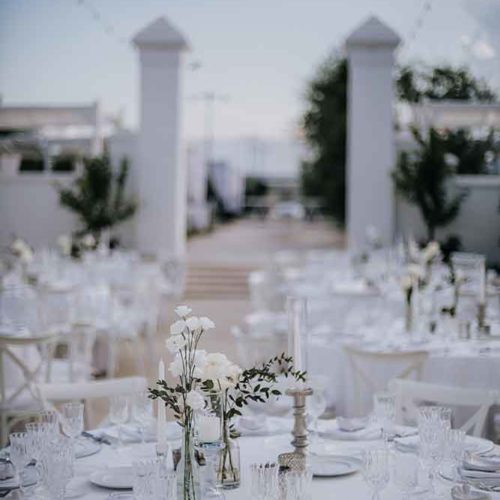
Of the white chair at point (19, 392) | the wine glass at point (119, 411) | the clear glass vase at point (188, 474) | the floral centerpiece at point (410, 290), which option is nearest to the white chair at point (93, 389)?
the wine glass at point (119, 411)

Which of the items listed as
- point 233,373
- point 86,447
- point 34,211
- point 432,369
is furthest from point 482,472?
point 34,211

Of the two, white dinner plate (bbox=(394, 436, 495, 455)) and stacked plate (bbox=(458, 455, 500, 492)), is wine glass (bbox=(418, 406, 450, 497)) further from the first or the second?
white dinner plate (bbox=(394, 436, 495, 455))

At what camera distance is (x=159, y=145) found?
44.8ft

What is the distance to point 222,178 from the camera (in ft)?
93.0

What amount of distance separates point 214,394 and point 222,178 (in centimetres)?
2588

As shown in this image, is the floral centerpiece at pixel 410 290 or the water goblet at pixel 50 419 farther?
the floral centerpiece at pixel 410 290

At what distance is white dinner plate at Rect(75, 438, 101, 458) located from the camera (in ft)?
10.2

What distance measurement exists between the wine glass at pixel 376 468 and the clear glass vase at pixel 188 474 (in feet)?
1.52

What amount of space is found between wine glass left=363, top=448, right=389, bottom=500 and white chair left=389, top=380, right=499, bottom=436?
1.08m

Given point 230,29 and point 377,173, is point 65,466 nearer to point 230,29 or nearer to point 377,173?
point 377,173

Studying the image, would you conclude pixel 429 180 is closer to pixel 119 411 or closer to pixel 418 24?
pixel 418 24

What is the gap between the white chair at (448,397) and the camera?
3607mm

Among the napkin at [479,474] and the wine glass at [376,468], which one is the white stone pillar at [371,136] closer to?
the napkin at [479,474]

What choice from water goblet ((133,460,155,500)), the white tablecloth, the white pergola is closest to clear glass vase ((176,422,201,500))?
water goblet ((133,460,155,500))
